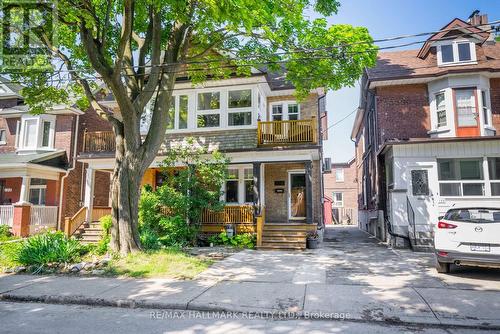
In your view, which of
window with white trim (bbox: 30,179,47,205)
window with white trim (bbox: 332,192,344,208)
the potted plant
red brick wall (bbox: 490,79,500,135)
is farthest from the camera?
window with white trim (bbox: 332,192,344,208)

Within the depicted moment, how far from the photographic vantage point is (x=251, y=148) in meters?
14.0

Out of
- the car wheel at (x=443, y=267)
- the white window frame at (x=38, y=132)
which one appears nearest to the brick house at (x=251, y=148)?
the white window frame at (x=38, y=132)

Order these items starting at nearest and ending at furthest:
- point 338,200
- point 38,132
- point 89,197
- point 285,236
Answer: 1. point 285,236
2. point 89,197
3. point 38,132
4. point 338,200

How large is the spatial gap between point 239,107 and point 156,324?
11684 millimetres

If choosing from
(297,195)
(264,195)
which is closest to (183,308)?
(264,195)

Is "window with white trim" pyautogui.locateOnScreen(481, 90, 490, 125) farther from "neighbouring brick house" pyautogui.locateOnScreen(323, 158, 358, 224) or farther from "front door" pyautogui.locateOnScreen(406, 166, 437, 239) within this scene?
"neighbouring brick house" pyautogui.locateOnScreen(323, 158, 358, 224)

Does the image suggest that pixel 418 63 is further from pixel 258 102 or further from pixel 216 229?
pixel 216 229

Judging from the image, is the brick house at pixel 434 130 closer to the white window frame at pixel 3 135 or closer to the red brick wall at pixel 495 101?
the red brick wall at pixel 495 101

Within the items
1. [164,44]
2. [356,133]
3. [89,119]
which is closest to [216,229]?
[164,44]

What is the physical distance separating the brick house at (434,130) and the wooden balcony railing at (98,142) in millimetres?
12947

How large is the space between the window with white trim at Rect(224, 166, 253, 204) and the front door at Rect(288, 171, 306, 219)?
2.00 m

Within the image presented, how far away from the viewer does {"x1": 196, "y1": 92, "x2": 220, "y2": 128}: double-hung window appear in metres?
15.6

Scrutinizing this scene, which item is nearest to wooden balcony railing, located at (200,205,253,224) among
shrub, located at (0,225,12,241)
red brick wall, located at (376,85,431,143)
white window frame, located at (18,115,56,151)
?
red brick wall, located at (376,85,431,143)

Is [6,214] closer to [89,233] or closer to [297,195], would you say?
[89,233]
